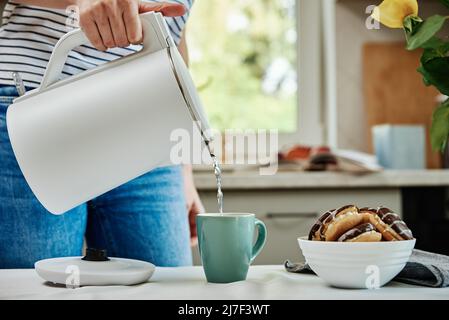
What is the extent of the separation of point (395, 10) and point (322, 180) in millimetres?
1294

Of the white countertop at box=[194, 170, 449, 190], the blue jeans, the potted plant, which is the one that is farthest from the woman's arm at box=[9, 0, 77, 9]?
the white countertop at box=[194, 170, 449, 190]

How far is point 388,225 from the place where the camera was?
0.71 metres

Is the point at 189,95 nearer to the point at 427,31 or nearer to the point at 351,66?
the point at 427,31

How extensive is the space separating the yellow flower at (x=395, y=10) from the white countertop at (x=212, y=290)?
300mm

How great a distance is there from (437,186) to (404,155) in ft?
0.88

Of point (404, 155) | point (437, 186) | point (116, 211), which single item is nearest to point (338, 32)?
point (404, 155)

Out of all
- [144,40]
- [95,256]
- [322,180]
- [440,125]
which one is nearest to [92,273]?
[95,256]

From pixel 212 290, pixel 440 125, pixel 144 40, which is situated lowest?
pixel 212 290

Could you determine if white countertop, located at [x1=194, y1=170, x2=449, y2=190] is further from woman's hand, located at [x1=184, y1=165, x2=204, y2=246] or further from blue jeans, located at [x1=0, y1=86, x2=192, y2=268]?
blue jeans, located at [x1=0, y1=86, x2=192, y2=268]

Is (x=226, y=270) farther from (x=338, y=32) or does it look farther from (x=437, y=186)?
(x=338, y=32)

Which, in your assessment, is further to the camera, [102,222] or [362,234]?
[102,222]

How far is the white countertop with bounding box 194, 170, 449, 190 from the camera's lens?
1974mm

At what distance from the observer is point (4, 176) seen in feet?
3.31

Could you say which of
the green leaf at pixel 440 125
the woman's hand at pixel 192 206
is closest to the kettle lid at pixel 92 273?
the green leaf at pixel 440 125
